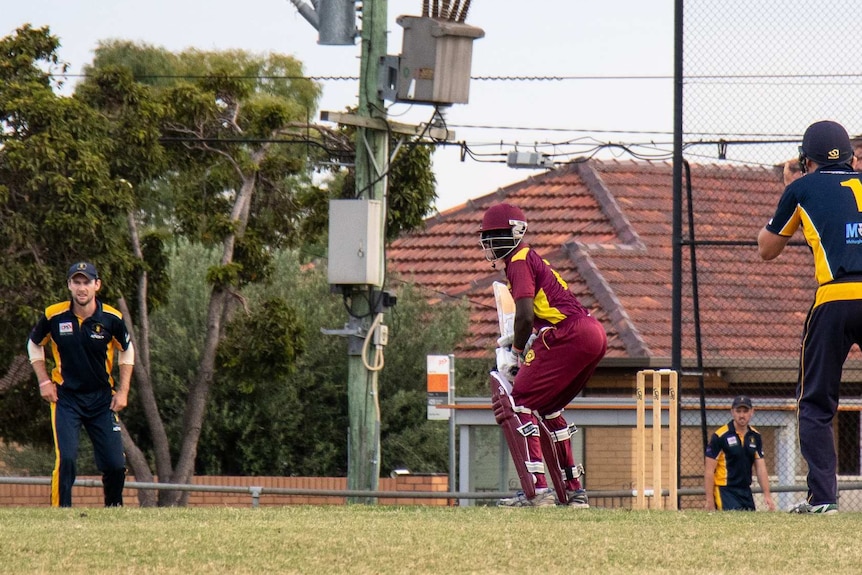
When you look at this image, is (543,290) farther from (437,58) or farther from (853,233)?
(437,58)

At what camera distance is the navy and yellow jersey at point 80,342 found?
10.2m

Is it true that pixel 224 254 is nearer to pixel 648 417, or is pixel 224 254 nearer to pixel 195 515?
pixel 648 417

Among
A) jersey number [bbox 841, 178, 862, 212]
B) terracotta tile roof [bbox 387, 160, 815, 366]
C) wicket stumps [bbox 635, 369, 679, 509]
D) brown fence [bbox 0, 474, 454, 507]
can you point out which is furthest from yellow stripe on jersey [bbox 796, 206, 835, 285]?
brown fence [bbox 0, 474, 454, 507]

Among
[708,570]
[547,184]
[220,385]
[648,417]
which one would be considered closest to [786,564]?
[708,570]

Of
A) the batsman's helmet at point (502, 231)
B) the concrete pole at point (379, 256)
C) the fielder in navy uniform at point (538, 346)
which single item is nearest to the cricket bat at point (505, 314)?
the fielder in navy uniform at point (538, 346)

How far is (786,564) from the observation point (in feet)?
19.4

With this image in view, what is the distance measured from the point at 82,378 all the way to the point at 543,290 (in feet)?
10.7

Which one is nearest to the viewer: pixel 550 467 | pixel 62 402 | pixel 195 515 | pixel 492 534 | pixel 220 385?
pixel 492 534

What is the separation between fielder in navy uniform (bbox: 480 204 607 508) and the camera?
8969 millimetres

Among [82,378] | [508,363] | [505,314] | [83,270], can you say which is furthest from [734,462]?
[83,270]

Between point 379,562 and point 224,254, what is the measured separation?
45.6 feet

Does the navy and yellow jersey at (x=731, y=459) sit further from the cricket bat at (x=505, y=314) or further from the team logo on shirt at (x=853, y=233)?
the team logo on shirt at (x=853, y=233)

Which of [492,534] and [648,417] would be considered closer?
[492,534]

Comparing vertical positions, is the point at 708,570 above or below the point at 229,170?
below
